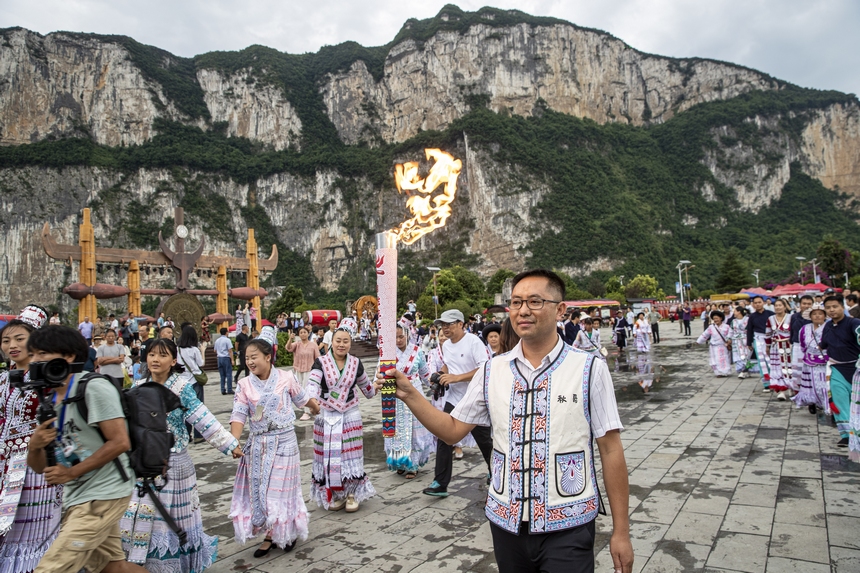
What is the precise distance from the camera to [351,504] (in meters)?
4.52

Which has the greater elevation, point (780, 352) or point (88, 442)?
point (88, 442)

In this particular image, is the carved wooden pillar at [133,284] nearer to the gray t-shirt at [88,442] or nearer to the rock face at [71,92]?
the gray t-shirt at [88,442]

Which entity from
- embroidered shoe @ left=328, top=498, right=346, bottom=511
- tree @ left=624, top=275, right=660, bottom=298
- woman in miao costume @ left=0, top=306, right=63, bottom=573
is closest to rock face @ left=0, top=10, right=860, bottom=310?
tree @ left=624, top=275, right=660, bottom=298

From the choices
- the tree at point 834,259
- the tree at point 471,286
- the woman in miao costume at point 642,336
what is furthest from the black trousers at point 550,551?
the tree at point 471,286

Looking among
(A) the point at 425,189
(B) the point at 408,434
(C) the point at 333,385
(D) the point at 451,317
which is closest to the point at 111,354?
(B) the point at 408,434

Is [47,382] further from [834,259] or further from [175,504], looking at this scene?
[834,259]

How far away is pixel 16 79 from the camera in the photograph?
8531 centimetres

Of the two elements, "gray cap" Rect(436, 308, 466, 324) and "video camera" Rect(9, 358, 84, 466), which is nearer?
"video camera" Rect(9, 358, 84, 466)

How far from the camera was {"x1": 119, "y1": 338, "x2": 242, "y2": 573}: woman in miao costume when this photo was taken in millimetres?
3025

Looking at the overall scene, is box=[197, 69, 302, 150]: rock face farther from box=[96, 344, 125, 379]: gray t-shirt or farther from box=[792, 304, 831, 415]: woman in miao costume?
box=[792, 304, 831, 415]: woman in miao costume

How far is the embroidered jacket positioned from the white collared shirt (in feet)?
8.45

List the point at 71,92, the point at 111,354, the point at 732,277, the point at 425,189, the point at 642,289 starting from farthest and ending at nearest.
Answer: the point at 71,92
the point at 642,289
the point at 732,277
the point at 111,354
the point at 425,189

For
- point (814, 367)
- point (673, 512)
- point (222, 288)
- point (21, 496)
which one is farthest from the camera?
point (222, 288)

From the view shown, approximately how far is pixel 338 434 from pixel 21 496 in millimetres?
2229
